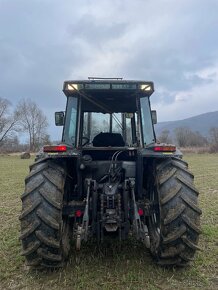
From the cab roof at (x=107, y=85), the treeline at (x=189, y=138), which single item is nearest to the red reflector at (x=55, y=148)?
the cab roof at (x=107, y=85)

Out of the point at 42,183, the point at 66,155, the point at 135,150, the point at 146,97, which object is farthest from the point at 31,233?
the point at 146,97

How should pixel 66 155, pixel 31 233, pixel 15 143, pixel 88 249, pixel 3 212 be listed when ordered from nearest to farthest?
pixel 31 233, pixel 66 155, pixel 88 249, pixel 3 212, pixel 15 143

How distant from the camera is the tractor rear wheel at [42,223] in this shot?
3600 millimetres

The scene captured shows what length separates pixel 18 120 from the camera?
68.6m

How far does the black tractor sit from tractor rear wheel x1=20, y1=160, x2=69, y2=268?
11 millimetres

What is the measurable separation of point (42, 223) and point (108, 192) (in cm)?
92

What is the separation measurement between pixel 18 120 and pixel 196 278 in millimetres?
68398

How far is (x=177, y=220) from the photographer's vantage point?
3678mm

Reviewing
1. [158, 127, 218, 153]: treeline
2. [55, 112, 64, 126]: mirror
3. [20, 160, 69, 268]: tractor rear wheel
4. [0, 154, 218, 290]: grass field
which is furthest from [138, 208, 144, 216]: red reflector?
[158, 127, 218, 153]: treeline

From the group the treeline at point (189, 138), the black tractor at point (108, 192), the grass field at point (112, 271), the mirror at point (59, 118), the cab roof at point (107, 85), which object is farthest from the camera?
the treeline at point (189, 138)

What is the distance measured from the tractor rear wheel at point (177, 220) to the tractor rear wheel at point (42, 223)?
1.21 metres

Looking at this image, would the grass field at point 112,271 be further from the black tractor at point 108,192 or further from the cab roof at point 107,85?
the cab roof at point 107,85

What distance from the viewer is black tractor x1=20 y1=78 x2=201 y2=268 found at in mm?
3670

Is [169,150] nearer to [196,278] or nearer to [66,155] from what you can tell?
[66,155]
